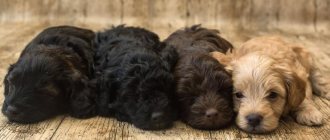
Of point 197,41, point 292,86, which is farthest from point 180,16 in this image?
point 292,86

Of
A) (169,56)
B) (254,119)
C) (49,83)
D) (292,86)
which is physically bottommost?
(254,119)

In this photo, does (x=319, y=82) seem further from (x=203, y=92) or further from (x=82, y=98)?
(x=82, y=98)

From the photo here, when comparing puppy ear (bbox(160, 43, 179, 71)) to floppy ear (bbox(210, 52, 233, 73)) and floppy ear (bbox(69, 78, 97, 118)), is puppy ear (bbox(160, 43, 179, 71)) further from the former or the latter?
floppy ear (bbox(69, 78, 97, 118))

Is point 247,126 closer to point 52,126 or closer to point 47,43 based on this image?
point 52,126

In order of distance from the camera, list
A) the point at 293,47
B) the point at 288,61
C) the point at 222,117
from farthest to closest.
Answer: the point at 293,47 < the point at 288,61 < the point at 222,117

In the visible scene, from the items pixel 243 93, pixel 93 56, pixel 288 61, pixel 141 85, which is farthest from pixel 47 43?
pixel 288 61

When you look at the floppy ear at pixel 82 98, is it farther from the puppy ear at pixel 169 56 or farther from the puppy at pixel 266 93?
the puppy at pixel 266 93

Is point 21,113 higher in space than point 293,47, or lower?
lower
